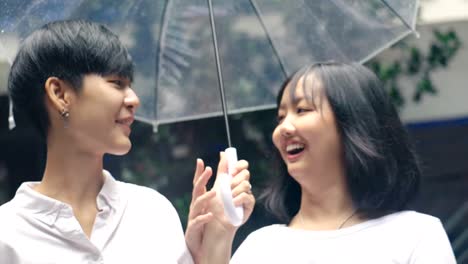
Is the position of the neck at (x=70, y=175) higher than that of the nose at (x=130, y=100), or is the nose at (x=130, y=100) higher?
the nose at (x=130, y=100)

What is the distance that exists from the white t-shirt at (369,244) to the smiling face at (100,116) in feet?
1.88

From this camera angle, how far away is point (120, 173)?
5586mm

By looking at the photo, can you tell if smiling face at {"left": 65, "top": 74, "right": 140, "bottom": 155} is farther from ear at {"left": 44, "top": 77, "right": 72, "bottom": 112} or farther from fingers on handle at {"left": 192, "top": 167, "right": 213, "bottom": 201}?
fingers on handle at {"left": 192, "top": 167, "right": 213, "bottom": 201}

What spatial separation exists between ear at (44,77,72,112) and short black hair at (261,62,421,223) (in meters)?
0.70

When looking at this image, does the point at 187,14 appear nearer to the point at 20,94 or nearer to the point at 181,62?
the point at 181,62

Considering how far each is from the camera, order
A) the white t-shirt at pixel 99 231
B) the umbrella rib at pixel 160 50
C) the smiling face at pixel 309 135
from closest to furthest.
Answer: the white t-shirt at pixel 99 231
the smiling face at pixel 309 135
the umbrella rib at pixel 160 50

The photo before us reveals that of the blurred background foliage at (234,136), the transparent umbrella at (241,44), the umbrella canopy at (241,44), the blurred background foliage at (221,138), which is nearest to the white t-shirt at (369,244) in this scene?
the transparent umbrella at (241,44)

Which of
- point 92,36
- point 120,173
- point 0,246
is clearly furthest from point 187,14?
point 120,173

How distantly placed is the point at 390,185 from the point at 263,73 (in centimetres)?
77

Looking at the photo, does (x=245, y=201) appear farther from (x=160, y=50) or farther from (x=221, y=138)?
(x=221, y=138)

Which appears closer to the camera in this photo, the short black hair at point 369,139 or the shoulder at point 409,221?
the shoulder at point 409,221

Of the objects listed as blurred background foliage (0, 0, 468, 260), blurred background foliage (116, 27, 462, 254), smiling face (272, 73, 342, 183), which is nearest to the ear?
smiling face (272, 73, 342, 183)

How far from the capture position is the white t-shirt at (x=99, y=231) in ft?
8.38

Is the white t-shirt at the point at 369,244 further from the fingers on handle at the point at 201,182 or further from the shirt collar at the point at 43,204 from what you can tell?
the shirt collar at the point at 43,204
